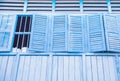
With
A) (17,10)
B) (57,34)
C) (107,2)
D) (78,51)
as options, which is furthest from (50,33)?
(107,2)

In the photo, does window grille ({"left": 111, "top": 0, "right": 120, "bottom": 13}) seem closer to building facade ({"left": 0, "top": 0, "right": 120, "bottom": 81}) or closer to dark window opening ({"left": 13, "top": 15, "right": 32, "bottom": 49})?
building facade ({"left": 0, "top": 0, "right": 120, "bottom": 81})

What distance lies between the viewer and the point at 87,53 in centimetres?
631

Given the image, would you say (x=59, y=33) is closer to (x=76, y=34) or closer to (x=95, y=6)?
(x=76, y=34)

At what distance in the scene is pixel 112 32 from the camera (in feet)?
21.6

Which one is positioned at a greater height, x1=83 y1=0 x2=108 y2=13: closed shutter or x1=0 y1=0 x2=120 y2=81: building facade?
x1=83 y1=0 x2=108 y2=13: closed shutter

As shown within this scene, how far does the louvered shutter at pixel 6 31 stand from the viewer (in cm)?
646

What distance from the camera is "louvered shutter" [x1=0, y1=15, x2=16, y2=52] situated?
646cm

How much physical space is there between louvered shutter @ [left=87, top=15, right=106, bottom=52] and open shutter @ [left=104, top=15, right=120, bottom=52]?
163mm

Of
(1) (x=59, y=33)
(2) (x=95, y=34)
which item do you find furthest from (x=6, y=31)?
(2) (x=95, y=34)

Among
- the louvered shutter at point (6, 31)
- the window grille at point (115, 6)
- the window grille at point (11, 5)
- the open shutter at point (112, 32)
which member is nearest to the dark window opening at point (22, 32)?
the louvered shutter at point (6, 31)

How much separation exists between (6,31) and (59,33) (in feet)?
5.69

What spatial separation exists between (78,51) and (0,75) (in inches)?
94.9

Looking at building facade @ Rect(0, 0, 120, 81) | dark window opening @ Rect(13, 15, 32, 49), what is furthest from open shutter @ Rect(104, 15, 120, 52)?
dark window opening @ Rect(13, 15, 32, 49)

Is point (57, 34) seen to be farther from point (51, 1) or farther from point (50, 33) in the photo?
point (51, 1)
